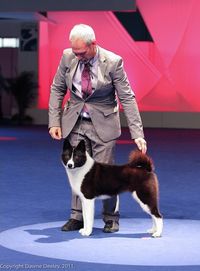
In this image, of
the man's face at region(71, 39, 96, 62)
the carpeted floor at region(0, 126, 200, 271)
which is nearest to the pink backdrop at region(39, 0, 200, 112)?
the carpeted floor at region(0, 126, 200, 271)

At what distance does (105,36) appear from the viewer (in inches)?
841

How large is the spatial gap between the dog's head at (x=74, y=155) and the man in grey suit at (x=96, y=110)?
33 cm

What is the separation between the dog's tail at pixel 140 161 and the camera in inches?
217

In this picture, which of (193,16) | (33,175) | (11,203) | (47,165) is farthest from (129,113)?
Result: (193,16)

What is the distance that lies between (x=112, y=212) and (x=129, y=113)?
83cm

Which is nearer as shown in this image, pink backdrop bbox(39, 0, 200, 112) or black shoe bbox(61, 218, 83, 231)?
black shoe bbox(61, 218, 83, 231)

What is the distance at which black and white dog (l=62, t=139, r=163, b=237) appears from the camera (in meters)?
5.50

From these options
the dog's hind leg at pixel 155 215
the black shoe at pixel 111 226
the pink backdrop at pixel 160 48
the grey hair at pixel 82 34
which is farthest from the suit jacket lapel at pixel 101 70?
the pink backdrop at pixel 160 48

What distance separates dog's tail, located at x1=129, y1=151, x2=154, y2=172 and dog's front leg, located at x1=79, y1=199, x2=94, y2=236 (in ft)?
1.42

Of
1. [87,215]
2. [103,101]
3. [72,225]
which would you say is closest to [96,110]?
[103,101]

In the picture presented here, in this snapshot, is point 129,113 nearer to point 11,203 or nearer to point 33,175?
point 11,203

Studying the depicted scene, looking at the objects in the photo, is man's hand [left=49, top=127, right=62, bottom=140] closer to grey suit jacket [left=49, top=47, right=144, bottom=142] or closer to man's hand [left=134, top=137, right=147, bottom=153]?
grey suit jacket [left=49, top=47, right=144, bottom=142]

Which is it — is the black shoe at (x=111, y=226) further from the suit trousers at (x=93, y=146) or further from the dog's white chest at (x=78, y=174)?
the dog's white chest at (x=78, y=174)

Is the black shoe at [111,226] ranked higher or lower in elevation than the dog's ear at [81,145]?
lower
